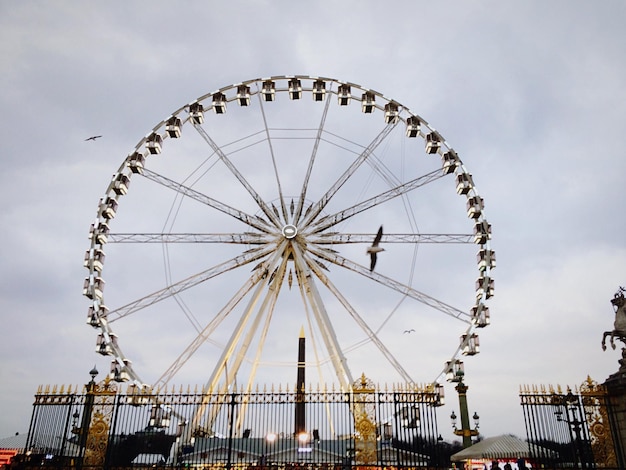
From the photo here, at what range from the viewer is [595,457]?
13.1 metres

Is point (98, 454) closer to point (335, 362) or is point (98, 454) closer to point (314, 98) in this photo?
point (335, 362)

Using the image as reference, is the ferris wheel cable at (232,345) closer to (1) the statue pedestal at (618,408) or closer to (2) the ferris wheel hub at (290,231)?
(2) the ferris wheel hub at (290,231)

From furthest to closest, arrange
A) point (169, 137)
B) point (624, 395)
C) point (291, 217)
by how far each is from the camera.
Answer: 1. point (169, 137)
2. point (291, 217)
3. point (624, 395)

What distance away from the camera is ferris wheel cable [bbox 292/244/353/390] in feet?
61.5

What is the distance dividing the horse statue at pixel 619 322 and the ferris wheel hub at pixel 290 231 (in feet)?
38.9

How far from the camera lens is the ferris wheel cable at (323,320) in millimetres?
18734

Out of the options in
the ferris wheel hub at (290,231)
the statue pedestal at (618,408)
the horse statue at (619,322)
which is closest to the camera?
the statue pedestal at (618,408)

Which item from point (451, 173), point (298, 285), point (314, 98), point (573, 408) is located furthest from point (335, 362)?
point (314, 98)

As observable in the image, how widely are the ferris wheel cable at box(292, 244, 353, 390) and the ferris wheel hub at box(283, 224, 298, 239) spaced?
1.48ft

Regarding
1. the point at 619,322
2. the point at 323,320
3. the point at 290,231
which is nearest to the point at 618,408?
the point at 619,322

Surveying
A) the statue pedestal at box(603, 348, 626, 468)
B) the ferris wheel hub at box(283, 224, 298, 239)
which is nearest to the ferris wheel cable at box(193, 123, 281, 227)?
the ferris wheel hub at box(283, 224, 298, 239)

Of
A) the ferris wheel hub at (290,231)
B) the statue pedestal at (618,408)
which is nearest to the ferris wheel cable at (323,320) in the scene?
the ferris wheel hub at (290,231)

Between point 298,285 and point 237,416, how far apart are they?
5976 mm

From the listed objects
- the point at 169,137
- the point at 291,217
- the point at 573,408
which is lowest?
the point at 573,408
